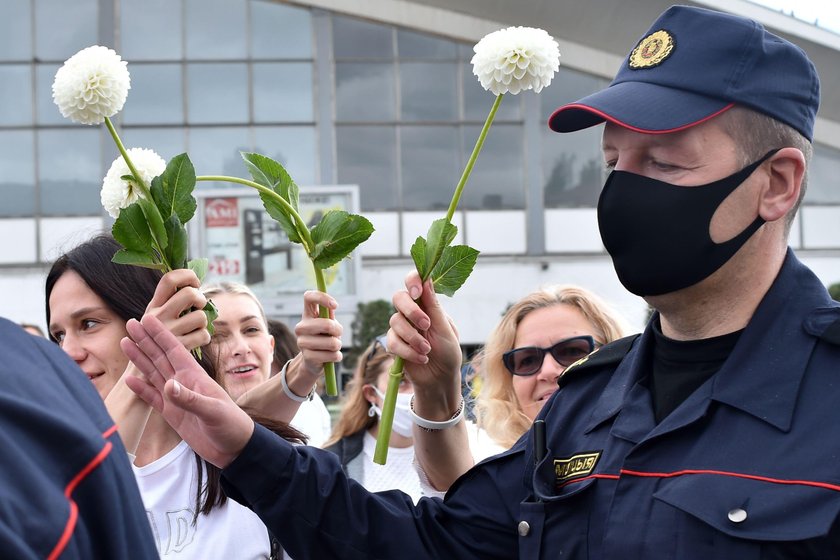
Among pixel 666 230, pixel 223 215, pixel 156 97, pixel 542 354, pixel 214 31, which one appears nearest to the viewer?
pixel 666 230

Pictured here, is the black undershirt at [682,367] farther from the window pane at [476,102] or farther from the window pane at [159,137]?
the window pane at [159,137]

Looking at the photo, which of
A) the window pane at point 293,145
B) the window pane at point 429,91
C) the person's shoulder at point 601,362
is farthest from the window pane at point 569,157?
the person's shoulder at point 601,362

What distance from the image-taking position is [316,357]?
8.20 ft

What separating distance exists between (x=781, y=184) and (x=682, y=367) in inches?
15.3

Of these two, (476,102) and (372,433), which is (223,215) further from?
(372,433)

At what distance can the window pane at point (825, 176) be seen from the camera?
2266 cm

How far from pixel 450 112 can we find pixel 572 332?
18003mm

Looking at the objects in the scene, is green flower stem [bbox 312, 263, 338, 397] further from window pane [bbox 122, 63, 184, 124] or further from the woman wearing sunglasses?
window pane [bbox 122, 63, 184, 124]

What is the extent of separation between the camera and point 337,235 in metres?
2.15

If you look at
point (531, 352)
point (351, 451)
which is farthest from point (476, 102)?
point (531, 352)

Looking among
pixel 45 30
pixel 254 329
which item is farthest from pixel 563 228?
pixel 254 329

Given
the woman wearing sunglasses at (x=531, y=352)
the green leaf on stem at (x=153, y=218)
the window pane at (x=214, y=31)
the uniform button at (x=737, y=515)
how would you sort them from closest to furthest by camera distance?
1. the uniform button at (x=737, y=515)
2. the green leaf on stem at (x=153, y=218)
3. the woman wearing sunglasses at (x=531, y=352)
4. the window pane at (x=214, y=31)

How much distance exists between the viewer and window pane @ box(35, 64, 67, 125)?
20.8 m

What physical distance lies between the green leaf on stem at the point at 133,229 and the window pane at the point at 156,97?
777 inches
